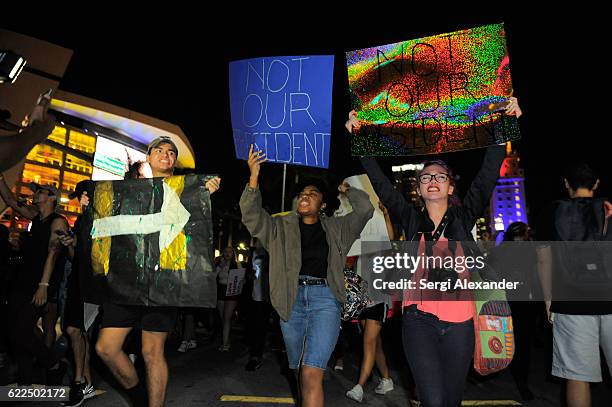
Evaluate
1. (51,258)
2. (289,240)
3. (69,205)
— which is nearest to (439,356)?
(289,240)

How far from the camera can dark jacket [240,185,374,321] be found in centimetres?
358

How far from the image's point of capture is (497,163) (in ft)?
10.7

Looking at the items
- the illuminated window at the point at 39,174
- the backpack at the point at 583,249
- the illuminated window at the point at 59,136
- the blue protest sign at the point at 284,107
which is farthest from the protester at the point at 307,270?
the illuminated window at the point at 59,136

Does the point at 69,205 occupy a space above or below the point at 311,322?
above

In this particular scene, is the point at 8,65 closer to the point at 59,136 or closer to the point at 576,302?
the point at 576,302

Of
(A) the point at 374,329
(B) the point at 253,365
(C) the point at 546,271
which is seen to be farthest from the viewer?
(B) the point at 253,365

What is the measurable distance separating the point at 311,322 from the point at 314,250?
1.98 ft

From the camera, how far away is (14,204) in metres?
4.89

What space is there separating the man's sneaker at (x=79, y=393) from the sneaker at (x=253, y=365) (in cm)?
214

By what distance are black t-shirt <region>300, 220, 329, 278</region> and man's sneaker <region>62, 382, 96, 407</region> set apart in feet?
8.49

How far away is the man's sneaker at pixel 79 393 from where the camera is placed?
418 centimetres

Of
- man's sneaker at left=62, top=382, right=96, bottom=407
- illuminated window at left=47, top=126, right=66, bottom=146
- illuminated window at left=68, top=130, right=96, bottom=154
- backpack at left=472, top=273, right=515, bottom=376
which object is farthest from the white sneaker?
illuminated window at left=68, top=130, right=96, bottom=154

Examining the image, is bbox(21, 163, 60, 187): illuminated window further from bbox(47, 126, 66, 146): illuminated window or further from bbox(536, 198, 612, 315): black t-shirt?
bbox(536, 198, 612, 315): black t-shirt

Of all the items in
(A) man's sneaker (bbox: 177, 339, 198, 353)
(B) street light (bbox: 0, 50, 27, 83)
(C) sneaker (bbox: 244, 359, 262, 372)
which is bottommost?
(A) man's sneaker (bbox: 177, 339, 198, 353)
